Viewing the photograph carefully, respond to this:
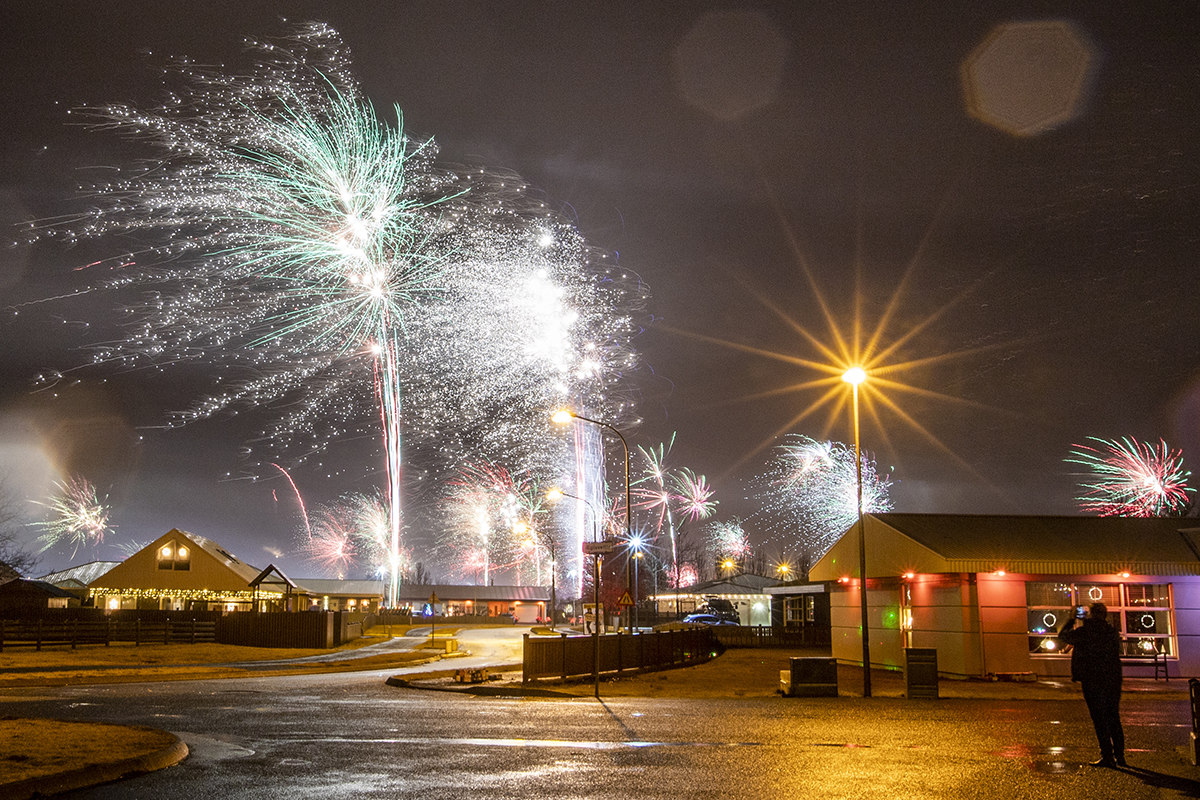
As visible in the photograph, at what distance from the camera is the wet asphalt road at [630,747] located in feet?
30.1

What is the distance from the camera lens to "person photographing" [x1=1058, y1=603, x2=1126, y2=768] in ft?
34.9

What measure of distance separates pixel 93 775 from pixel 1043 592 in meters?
25.0

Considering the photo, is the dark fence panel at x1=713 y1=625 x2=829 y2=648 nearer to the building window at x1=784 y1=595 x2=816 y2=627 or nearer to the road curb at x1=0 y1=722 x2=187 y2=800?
the building window at x1=784 y1=595 x2=816 y2=627

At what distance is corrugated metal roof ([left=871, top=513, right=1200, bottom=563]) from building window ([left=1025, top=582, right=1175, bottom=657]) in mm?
841

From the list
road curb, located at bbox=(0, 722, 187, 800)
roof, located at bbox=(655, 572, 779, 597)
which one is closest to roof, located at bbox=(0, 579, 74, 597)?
roof, located at bbox=(655, 572, 779, 597)

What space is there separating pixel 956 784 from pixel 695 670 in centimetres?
2141

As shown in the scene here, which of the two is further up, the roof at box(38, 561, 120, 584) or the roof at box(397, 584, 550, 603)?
the roof at box(38, 561, 120, 584)

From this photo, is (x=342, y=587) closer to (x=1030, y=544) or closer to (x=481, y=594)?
(x=481, y=594)

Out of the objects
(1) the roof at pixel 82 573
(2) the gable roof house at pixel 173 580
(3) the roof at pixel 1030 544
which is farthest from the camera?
(1) the roof at pixel 82 573

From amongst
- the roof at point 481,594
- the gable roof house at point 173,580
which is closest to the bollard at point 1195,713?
the gable roof house at point 173,580

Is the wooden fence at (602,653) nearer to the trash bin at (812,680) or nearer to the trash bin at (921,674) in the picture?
the trash bin at (812,680)

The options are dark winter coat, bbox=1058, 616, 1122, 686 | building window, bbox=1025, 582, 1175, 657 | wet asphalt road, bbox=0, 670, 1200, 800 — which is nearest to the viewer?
wet asphalt road, bbox=0, 670, 1200, 800

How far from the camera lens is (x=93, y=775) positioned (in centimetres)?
905

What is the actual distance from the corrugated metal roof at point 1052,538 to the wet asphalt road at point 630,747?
293 inches
